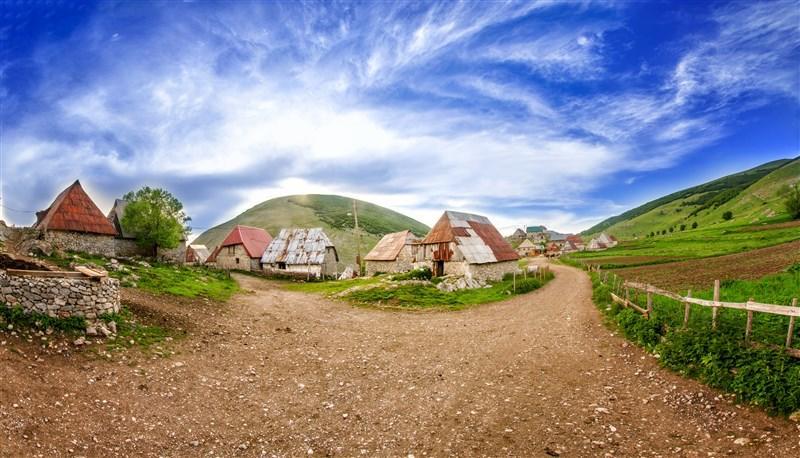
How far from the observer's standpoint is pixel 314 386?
11.3 metres

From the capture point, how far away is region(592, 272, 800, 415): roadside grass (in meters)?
8.16

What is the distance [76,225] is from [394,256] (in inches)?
1320

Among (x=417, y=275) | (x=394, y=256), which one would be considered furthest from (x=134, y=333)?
(x=394, y=256)

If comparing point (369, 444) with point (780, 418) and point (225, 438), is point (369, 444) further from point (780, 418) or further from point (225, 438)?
point (780, 418)

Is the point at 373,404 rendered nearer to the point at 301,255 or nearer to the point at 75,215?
the point at 75,215

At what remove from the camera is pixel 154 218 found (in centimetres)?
4134

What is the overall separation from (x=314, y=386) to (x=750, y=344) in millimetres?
12314

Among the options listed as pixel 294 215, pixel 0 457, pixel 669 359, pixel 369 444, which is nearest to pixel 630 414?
pixel 669 359

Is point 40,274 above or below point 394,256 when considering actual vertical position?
above

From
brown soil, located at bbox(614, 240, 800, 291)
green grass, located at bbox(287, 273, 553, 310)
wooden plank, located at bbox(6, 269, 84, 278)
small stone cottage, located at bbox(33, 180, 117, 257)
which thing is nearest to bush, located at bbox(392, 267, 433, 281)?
green grass, located at bbox(287, 273, 553, 310)

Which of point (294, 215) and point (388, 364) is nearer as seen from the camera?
point (388, 364)

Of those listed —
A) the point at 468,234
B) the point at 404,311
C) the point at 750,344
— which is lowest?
the point at 404,311

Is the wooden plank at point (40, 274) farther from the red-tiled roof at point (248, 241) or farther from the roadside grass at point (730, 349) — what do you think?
the red-tiled roof at point (248, 241)

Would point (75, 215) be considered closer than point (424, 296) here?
No
